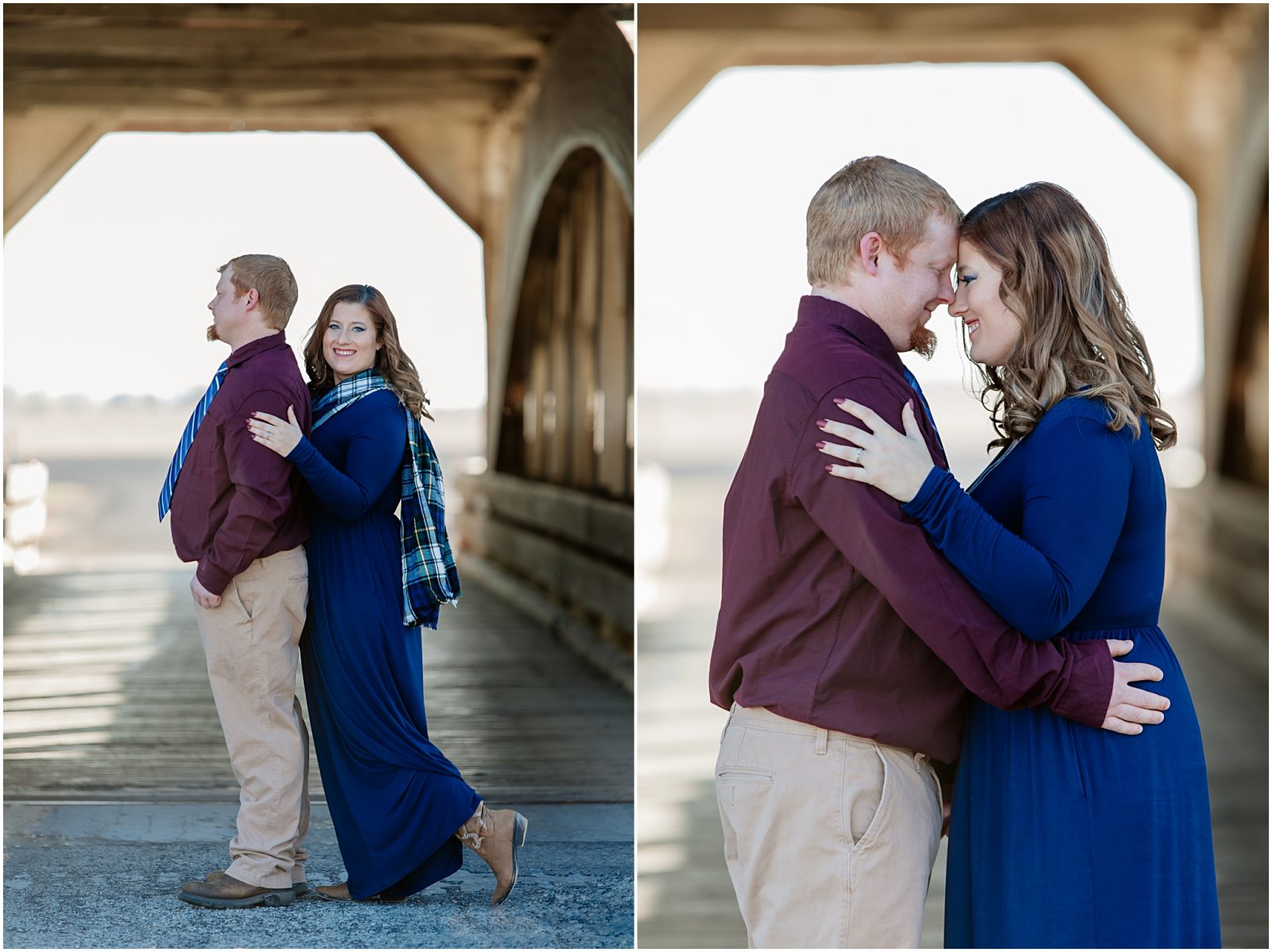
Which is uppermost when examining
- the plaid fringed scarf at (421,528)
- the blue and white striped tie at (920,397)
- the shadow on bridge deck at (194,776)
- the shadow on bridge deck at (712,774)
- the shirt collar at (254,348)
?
the shirt collar at (254,348)

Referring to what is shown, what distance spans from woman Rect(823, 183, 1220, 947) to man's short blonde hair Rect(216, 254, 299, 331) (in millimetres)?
1441

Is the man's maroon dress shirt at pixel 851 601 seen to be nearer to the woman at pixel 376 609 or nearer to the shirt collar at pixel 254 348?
the woman at pixel 376 609

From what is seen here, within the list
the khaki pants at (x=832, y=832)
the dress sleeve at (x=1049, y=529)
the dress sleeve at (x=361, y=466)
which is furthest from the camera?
the dress sleeve at (x=361, y=466)

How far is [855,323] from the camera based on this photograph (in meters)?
2.07

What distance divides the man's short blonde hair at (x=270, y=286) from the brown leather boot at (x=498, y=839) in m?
1.15

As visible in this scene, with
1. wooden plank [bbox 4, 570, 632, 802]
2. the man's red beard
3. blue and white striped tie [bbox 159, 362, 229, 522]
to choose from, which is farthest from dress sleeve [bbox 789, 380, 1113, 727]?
wooden plank [bbox 4, 570, 632, 802]

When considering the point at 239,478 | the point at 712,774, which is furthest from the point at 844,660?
the point at 712,774

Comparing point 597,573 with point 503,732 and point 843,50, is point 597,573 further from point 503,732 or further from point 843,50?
A: point 843,50

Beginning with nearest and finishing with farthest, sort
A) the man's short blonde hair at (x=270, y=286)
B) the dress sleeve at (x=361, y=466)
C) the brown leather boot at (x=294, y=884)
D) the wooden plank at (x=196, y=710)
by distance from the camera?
the dress sleeve at (x=361, y=466)
the man's short blonde hair at (x=270, y=286)
the brown leather boot at (x=294, y=884)
the wooden plank at (x=196, y=710)

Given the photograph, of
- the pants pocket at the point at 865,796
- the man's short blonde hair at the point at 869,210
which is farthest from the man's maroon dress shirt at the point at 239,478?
the pants pocket at the point at 865,796

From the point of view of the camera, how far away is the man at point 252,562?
115 inches

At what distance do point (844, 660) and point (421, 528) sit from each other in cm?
130

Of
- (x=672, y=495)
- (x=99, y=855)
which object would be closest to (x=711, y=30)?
(x=99, y=855)

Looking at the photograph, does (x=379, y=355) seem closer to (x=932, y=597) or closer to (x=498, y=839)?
(x=498, y=839)
